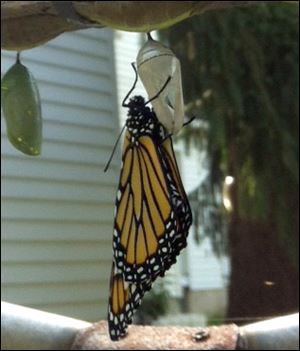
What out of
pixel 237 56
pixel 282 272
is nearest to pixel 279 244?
pixel 282 272

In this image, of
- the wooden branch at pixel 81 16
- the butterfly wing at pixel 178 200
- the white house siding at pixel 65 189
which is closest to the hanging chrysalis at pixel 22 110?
the wooden branch at pixel 81 16

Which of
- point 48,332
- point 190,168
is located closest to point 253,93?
point 190,168

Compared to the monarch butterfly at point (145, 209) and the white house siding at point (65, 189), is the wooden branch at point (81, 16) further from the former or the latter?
the white house siding at point (65, 189)

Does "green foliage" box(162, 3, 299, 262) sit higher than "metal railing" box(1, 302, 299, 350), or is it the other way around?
"green foliage" box(162, 3, 299, 262)

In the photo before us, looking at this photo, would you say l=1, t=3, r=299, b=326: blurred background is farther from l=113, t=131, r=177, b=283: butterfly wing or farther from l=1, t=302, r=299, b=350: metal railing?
l=113, t=131, r=177, b=283: butterfly wing

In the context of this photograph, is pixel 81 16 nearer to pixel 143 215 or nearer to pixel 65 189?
pixel 143 215

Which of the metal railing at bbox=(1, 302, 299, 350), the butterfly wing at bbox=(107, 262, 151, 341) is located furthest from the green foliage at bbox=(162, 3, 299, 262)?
the butterfly wing at bbox=(107, 262, 151, 341)
